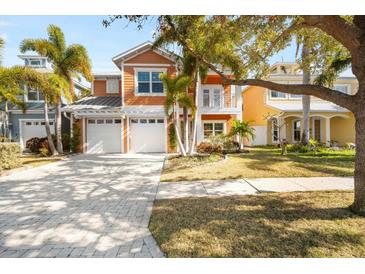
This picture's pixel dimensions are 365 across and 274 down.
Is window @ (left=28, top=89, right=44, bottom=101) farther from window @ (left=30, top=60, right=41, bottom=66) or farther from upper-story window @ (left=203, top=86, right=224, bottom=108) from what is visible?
upper-story window @ (left=203, top=86, right=224, bottom=108)

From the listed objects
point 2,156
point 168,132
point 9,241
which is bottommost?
point 9,241

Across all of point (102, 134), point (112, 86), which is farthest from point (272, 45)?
point (112, 86)

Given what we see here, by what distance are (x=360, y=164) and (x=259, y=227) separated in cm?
242

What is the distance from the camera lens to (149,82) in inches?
658

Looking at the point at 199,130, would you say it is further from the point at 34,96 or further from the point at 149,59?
the point at 34,96

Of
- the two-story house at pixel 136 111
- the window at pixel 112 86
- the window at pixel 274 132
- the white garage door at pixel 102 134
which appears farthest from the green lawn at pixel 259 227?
the window at pixel 274 132

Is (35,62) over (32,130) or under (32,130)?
over

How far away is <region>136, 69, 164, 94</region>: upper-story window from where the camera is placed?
655 inches

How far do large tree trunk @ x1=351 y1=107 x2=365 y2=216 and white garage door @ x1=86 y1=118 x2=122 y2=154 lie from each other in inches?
584

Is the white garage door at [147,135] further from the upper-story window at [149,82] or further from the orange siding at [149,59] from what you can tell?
the orange siding at [149,59]
